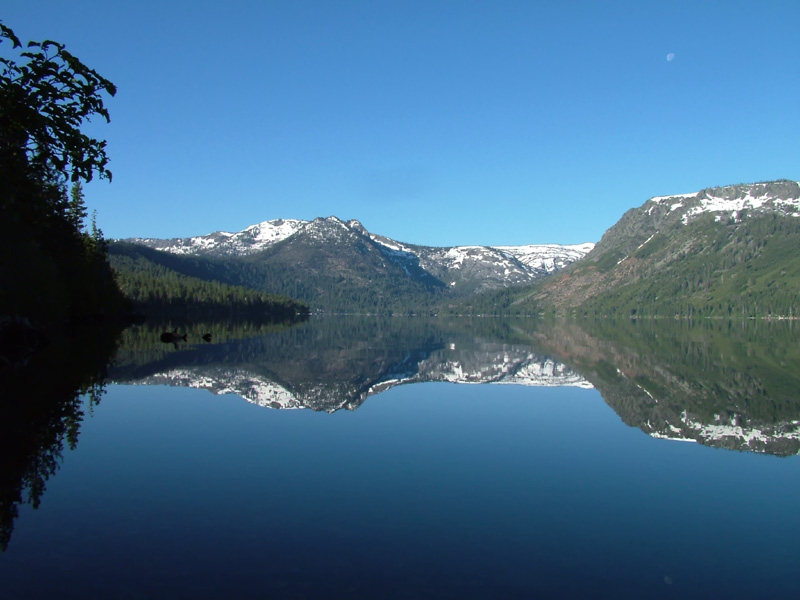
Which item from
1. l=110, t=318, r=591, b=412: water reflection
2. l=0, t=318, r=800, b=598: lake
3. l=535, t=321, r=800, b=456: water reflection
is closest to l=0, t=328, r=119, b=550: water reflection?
l=0, t=318, r=800, b=598: lake

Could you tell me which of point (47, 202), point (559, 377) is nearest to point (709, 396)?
point (559, 377)

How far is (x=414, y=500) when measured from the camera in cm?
1783

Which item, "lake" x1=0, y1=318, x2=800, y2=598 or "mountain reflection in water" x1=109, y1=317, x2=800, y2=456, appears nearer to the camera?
"lake" x1=0, y1=318, x2=800, y2=598

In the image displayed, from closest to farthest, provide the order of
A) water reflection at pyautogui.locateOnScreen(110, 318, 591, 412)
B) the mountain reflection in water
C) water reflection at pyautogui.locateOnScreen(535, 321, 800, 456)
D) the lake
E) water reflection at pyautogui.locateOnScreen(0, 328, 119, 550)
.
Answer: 1. the lake
2. water reflection at pyautogui.locateOnScreen(0, 328, 119, 550)
3. water reflection at pyautogui.locateOnScreen(535, 321, 800, 456)
4. the mountain reflection in water
5. water reflection at pyautogui.locateOnScreen(110, 318, 591, 412)

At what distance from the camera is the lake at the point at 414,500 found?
41.7 ft

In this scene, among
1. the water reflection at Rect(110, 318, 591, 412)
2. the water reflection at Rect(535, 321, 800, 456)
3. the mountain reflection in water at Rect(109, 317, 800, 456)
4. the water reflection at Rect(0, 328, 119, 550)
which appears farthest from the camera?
the water reflection at Rect(110, 318, 591, 412)

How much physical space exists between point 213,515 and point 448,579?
21.6ft

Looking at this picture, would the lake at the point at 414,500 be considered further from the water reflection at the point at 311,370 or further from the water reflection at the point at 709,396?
the water reflection at the point at 311,370

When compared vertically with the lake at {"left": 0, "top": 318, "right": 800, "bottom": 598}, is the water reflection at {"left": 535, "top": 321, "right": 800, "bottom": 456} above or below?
above

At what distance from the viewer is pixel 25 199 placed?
46.4 feet

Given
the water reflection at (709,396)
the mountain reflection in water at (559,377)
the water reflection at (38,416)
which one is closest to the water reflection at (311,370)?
the mountain reflection in water at (559,377)

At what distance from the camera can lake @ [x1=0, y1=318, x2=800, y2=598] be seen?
1270 centimetres

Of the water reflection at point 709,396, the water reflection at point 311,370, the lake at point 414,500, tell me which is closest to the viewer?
the lake at point 414,500

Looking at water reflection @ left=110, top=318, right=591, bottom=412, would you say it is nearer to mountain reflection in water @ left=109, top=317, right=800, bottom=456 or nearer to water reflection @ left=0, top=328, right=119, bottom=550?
mountain reflection in water @ left=109, top=317, right=800, bottom=456
